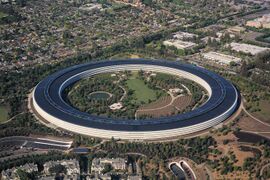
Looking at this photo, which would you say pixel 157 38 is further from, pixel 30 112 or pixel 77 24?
pixel 30 112

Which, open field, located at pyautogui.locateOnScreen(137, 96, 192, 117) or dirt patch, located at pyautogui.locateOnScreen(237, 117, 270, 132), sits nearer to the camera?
dirt patch, located at pyautogui.locateOnScreen(237, 117, 270, 132)

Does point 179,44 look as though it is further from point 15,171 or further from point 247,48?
point 15,171

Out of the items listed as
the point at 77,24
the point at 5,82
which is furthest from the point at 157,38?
the point at 5,82

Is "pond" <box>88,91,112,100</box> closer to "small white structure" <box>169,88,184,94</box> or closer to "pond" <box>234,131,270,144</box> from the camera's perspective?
"small white structure" <box>169,88,184,94</box>

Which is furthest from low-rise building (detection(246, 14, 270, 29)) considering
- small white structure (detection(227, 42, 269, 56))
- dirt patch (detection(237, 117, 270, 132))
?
dirt patch (detection(237, 117, 270, 132))

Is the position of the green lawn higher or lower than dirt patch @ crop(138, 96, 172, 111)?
lower

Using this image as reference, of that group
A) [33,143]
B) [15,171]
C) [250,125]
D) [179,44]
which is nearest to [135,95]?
[250,125]
